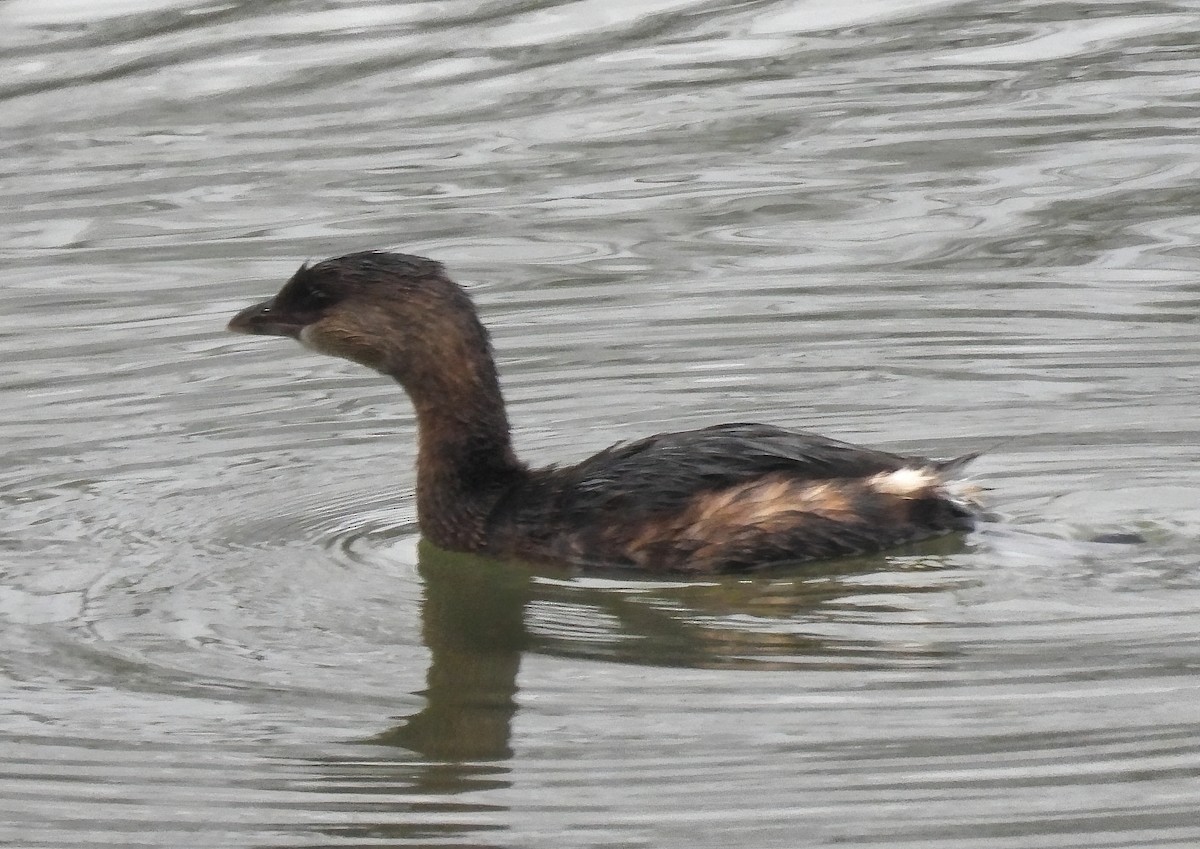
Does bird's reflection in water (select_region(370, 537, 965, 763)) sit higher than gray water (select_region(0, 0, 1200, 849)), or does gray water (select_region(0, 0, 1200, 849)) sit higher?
gray water (select_region(0, 0, 1200, 849))

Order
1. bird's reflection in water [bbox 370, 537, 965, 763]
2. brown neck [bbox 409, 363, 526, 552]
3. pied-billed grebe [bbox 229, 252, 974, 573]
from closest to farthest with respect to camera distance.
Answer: bird's reflection in water [bbox 370, 537, 965, 763], pied-billed grebe [bbox 229, 252, 974, 573], brown neck [bbox 409, 363, 526, 552]

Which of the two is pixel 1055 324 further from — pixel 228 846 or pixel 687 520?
pixel 228 846

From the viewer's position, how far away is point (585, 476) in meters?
6.95

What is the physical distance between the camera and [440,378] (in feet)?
23.7

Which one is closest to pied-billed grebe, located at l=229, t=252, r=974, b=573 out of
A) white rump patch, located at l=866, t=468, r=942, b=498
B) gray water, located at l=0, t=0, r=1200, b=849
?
white rump patch, located at l=866, t=468, r=942, b=498

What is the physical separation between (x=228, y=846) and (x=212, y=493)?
2.64 metres

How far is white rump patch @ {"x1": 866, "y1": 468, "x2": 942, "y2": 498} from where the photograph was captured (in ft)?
22.4

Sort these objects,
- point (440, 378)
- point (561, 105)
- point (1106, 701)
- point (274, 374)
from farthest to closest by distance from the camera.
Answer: point (561, 105) < point (274, 374) < point (440, 378) < point (1106, 701)

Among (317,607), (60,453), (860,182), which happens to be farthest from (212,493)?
(860,182)

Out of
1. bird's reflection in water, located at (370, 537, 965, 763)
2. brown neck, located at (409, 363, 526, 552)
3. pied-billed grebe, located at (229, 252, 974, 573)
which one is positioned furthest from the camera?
brown neck, located at (409, 363, 526, 552)

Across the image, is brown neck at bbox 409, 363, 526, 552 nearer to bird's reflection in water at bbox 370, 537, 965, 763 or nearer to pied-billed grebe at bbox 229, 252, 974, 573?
pied-billed grebe at bbox 229, 252, 974, 573

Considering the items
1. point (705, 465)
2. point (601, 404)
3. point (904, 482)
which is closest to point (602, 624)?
point (705, 465)

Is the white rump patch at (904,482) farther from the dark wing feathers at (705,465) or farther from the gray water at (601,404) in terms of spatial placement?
the gray water at (601,404)

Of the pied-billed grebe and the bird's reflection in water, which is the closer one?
the bird's reflection in water
